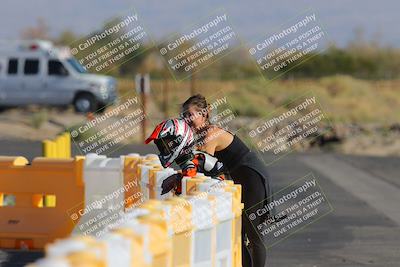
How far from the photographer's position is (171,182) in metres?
8.60

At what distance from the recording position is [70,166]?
12297 millimetres

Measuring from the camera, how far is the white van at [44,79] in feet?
120

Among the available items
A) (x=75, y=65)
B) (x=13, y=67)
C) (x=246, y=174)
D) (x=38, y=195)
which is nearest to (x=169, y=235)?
(x=246, y=174)

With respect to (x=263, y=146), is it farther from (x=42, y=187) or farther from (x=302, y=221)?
(x=42, y=187)

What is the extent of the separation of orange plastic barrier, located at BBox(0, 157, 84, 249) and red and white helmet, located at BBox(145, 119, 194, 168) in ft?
12.7

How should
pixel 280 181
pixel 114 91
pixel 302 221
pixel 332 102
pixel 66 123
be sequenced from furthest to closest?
pixel 332 102 → pixel 114 91 → pixel 66 123 → pixel 280 181 → pixel 302 221

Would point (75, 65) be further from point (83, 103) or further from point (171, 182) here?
point (171, 182)

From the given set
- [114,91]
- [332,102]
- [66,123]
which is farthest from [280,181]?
[332,102]

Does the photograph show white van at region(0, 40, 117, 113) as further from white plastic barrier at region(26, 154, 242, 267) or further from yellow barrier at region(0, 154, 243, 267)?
white plastic barrier at region(26, 154, 242, 267)

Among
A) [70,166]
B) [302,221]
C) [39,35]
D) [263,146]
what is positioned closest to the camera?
[70,166]

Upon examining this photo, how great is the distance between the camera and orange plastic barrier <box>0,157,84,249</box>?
12.2m

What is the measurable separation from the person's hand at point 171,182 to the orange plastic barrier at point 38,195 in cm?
349

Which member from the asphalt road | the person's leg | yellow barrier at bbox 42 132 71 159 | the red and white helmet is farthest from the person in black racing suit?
yellow barrier at bbox 42 132 71 159

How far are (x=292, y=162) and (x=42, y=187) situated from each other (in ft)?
44.6
